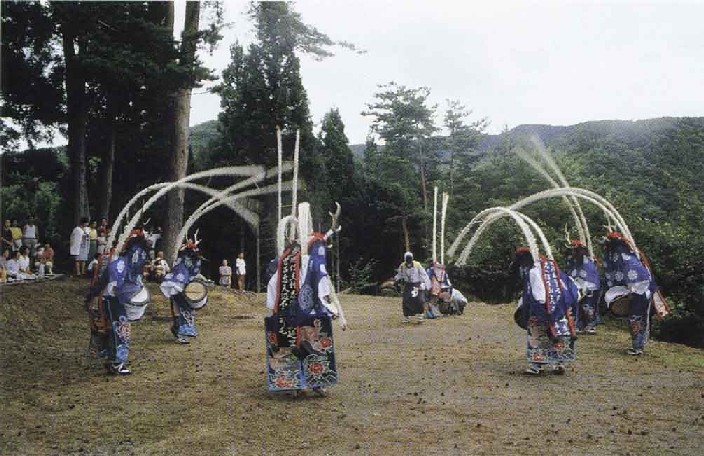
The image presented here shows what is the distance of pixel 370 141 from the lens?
54.7 m

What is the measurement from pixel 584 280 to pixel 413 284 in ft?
16.1

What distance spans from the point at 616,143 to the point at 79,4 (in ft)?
180

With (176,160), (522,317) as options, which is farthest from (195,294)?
(176,160)

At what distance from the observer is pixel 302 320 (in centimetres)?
909

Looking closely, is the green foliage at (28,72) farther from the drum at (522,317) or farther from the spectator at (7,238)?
the drum at (522,317)

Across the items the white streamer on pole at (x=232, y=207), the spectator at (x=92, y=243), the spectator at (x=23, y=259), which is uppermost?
the white streamer on pole at (x=232, y=207)

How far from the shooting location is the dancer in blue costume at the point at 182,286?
14.0 metres

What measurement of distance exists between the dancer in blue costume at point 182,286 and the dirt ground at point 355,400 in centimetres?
42

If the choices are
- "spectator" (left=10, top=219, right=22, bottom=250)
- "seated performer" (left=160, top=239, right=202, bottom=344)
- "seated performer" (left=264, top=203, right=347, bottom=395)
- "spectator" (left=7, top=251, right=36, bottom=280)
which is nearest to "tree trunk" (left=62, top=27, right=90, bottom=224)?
"spectator" (left=10, top=219, right=22, bottom=250)

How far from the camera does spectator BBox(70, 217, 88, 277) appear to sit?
18.5 meters

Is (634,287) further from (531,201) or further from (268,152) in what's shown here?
(268,152)

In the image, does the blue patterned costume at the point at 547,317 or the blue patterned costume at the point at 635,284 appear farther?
the blue patterned costume at the point at 635,284

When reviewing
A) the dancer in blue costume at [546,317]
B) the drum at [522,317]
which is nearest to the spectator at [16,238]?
the drum at [522,317]

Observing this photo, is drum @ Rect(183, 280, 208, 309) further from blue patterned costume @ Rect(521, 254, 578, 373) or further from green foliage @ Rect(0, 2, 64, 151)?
green foliage @ Rect(0, 2, 64, 151)
